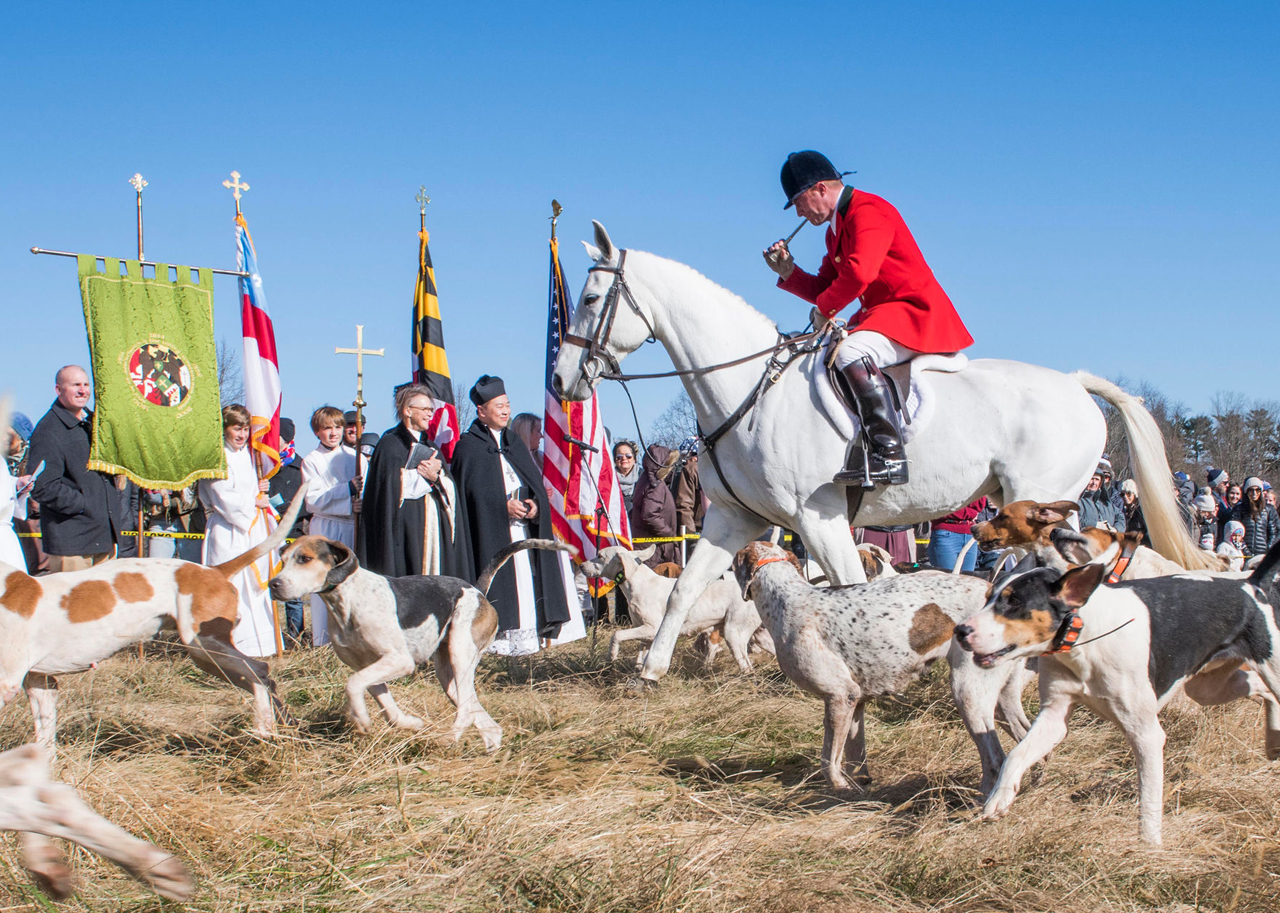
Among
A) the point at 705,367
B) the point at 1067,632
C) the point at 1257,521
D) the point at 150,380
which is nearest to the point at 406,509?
the point at 150,380

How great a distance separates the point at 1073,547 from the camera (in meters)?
4.05

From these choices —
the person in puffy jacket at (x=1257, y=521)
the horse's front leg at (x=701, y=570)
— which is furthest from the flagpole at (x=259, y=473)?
the person in puffy jacket at (x=1257, y=521)

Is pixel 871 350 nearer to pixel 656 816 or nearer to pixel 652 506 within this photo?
pixel 656 816

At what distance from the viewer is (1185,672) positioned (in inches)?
149

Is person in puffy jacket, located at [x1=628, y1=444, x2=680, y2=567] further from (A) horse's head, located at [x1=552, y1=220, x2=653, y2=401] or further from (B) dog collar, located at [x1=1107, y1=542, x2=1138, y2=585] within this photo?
(B) dog collar, located at [x1=1107, y1=542, x2=1138, y2=585]

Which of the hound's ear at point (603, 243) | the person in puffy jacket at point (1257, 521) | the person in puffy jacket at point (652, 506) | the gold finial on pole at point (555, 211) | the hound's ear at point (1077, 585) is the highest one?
the gold finial on pole at point (555, 211)

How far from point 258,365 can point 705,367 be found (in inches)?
183

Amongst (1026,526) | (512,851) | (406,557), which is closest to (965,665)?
(1026,526)

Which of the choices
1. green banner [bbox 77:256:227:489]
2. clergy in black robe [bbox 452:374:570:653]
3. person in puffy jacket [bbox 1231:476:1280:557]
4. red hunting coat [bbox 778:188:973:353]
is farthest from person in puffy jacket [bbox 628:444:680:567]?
person in puffy jacket [bbox 1231:476:1280:557]

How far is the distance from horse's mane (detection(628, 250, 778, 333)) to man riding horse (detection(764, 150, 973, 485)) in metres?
0.34

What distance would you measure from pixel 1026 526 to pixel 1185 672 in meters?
0.92

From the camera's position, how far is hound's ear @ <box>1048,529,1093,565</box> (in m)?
4.04

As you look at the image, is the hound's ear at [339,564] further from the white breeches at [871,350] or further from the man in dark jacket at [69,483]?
the man in dark jacket at [69,483]

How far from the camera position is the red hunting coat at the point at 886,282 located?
18.4 ft
